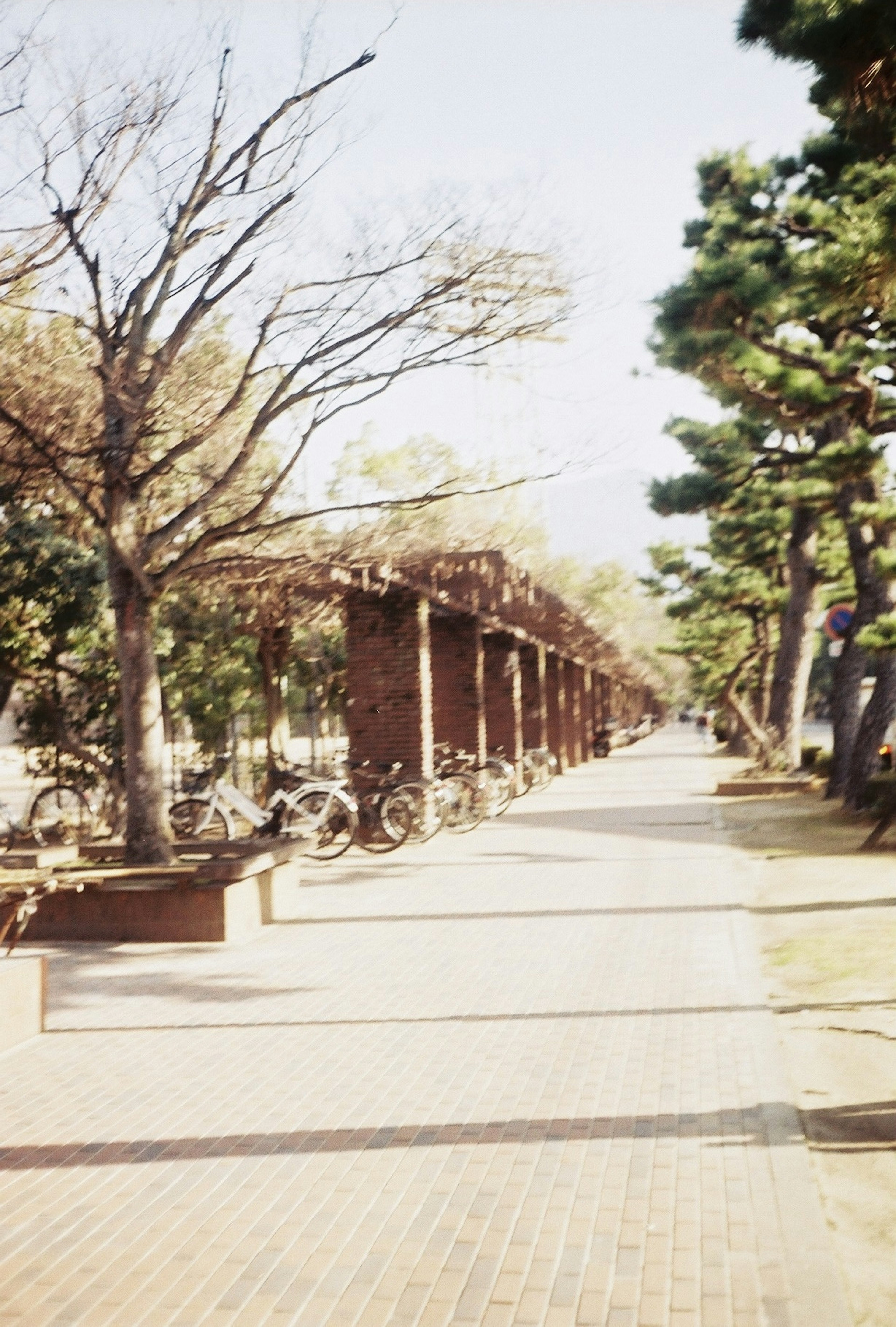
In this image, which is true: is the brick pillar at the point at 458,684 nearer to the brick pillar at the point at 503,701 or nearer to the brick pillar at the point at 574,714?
the brick pillar at the point at 503,701

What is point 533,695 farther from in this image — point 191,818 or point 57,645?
point 57,645

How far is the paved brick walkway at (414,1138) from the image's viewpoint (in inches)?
156

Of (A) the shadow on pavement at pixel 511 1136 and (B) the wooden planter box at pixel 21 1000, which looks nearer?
(A) the shadow on pavement at pixel 511 1136

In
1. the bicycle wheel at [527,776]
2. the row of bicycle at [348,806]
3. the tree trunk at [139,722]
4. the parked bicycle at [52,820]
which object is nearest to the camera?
the tree trunk at [139,722]

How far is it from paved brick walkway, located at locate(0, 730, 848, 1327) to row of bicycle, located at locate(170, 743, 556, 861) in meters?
3.63

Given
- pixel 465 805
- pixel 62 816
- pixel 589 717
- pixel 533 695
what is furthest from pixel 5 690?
pixel 589 717

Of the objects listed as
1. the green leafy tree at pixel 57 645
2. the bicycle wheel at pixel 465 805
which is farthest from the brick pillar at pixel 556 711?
the green leafy tree at pixel 57 645

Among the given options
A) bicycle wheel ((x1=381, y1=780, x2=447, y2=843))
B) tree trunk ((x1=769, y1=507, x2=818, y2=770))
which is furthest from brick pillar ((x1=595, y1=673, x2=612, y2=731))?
bicycle wheel ((x1=381, y1=780, x2=447, y2=843))

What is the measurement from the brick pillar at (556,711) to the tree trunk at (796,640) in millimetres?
8060

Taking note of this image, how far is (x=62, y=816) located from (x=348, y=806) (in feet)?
14.5

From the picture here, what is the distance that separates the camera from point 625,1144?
5.20 meters

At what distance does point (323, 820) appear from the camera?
46.8 feet

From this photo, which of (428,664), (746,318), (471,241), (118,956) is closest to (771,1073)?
(118,956)

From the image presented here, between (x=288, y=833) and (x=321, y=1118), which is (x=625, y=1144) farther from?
(x=288, y=833)
